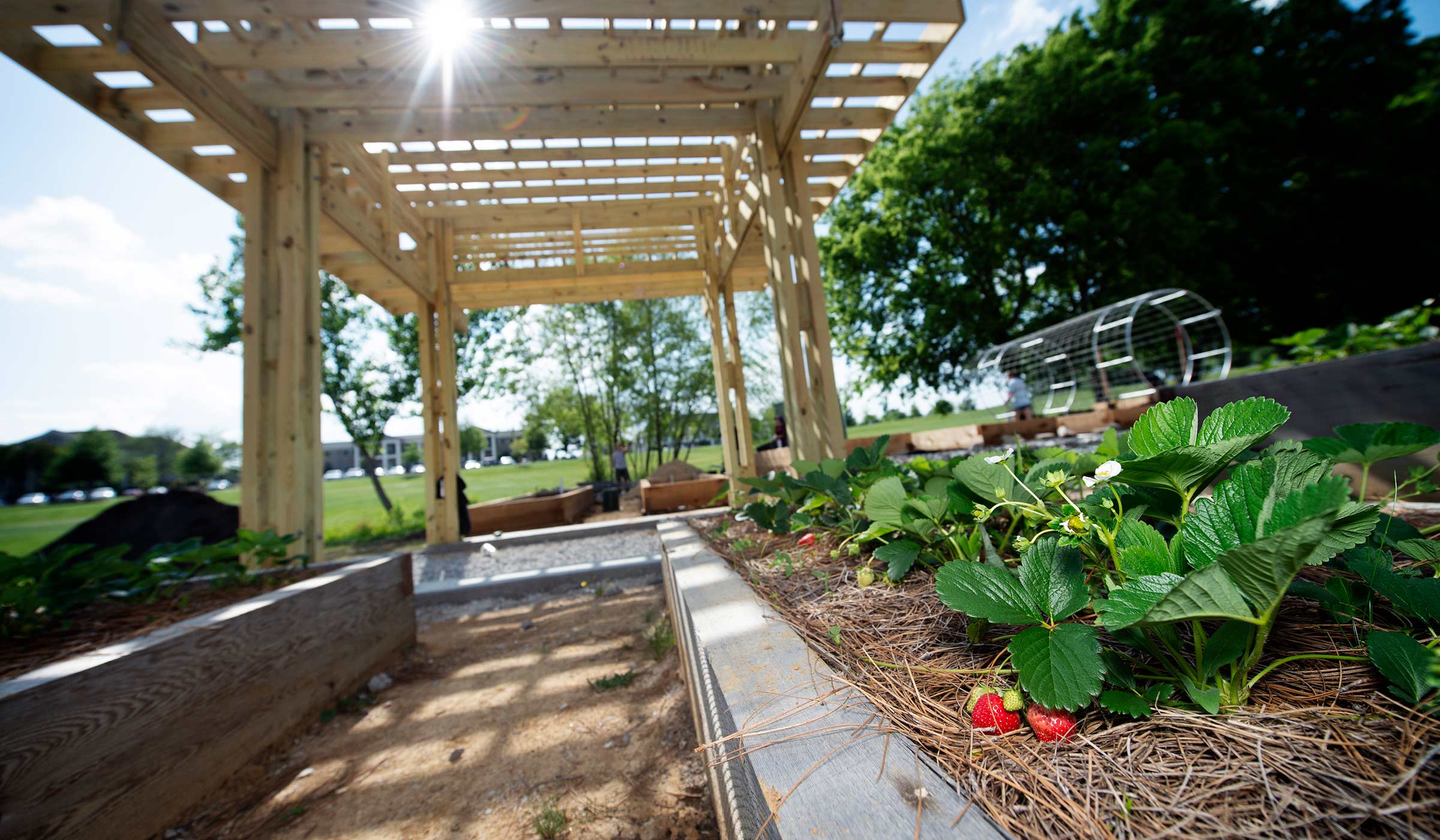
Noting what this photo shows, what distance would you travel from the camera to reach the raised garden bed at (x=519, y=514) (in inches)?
233

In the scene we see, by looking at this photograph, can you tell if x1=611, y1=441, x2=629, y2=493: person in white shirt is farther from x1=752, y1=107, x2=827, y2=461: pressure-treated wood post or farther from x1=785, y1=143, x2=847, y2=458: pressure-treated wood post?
x1=785, y1=143, x2=847, y2=458: pressure-treated wood post

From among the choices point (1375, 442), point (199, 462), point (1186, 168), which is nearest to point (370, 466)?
point (1375, 442)

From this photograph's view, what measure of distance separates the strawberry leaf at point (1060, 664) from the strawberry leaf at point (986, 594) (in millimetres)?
28

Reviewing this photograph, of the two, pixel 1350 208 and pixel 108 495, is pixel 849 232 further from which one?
pixel 108 495

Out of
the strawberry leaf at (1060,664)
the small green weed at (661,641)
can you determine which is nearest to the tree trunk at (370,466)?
the small green weed at (661,641)

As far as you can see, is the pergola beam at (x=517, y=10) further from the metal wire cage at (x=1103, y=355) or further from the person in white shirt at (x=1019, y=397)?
the person in white shirt at (x=1019, y=397)

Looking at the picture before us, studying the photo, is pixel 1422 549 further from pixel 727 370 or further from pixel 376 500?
pixel 376 500

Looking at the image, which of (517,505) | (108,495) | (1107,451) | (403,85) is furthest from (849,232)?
(108,495)

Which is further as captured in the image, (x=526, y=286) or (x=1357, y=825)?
(x=526, y=286)

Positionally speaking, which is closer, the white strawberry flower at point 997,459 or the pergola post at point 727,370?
the white strawberry flower at point 997,459

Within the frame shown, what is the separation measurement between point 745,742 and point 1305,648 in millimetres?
691

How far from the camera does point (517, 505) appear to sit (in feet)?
19.2

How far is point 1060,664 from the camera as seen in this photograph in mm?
612

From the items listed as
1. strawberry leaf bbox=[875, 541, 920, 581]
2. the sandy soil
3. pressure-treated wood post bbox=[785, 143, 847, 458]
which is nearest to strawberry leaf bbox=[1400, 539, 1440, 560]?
strawberry leaf bbox=[875, 541, 920, 581]
